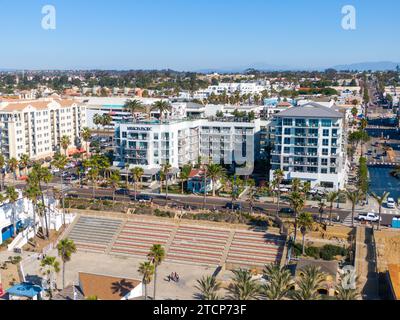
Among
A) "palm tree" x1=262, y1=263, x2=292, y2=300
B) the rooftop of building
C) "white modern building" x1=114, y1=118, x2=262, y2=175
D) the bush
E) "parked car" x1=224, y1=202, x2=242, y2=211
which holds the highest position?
the rooftop of building

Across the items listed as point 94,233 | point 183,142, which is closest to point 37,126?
point 183,142

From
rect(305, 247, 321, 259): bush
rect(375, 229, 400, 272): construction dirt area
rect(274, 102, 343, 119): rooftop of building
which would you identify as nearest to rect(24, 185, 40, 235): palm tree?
rect(305, 247, 321, 259): bush

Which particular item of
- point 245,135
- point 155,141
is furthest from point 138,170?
point 245,135

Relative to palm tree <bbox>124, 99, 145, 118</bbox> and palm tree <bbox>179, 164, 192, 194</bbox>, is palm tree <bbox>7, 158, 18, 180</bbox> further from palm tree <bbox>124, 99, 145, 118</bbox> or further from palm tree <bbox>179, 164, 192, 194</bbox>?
palm tree <bbox>124, 99, 145, 118</bbox>

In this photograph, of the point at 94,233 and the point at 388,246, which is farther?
the point at 94,233

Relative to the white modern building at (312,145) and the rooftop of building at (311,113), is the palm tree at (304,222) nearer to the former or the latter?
the white modern building at (312,145)

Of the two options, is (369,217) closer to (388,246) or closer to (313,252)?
(388,246)
